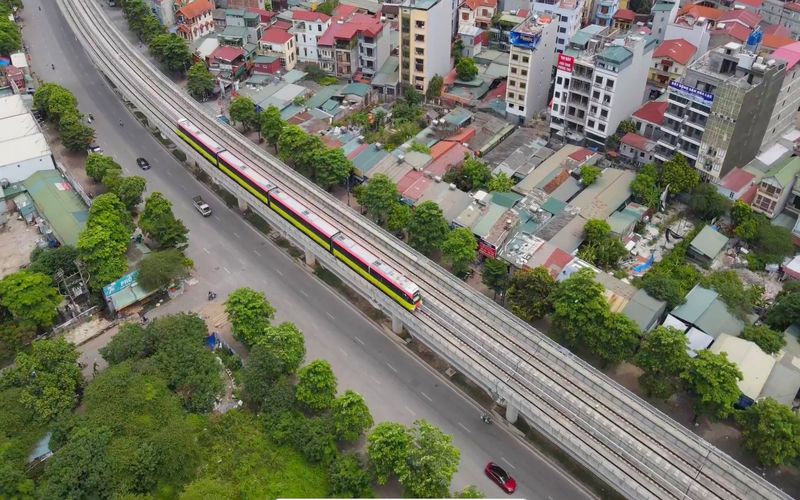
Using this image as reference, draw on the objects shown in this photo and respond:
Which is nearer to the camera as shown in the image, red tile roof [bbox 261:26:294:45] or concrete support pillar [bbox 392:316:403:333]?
concrete support pillar [bbox 392:316:403:333]

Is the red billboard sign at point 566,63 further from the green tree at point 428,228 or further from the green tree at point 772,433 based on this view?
the green tree at point 772,433

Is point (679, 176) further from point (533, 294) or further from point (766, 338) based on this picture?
point (533, 294)

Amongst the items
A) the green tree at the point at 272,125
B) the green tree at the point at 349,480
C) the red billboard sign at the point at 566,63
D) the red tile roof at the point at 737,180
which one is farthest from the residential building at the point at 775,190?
the green tree at the point at 272,125

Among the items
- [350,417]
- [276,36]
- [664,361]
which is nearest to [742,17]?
[276,36]

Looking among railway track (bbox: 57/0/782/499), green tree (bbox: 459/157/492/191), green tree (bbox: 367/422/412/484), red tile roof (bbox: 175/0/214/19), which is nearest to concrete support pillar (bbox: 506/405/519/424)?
railway track (bbox: 57/0/782/499)

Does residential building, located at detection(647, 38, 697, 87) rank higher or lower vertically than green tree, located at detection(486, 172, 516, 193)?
higher

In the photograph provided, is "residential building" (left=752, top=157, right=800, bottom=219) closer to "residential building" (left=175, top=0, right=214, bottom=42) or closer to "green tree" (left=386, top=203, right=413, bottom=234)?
"green tree" (left=386, top=203, right=413, bottom=234)

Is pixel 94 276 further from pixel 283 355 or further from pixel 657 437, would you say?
pixel 657 437
